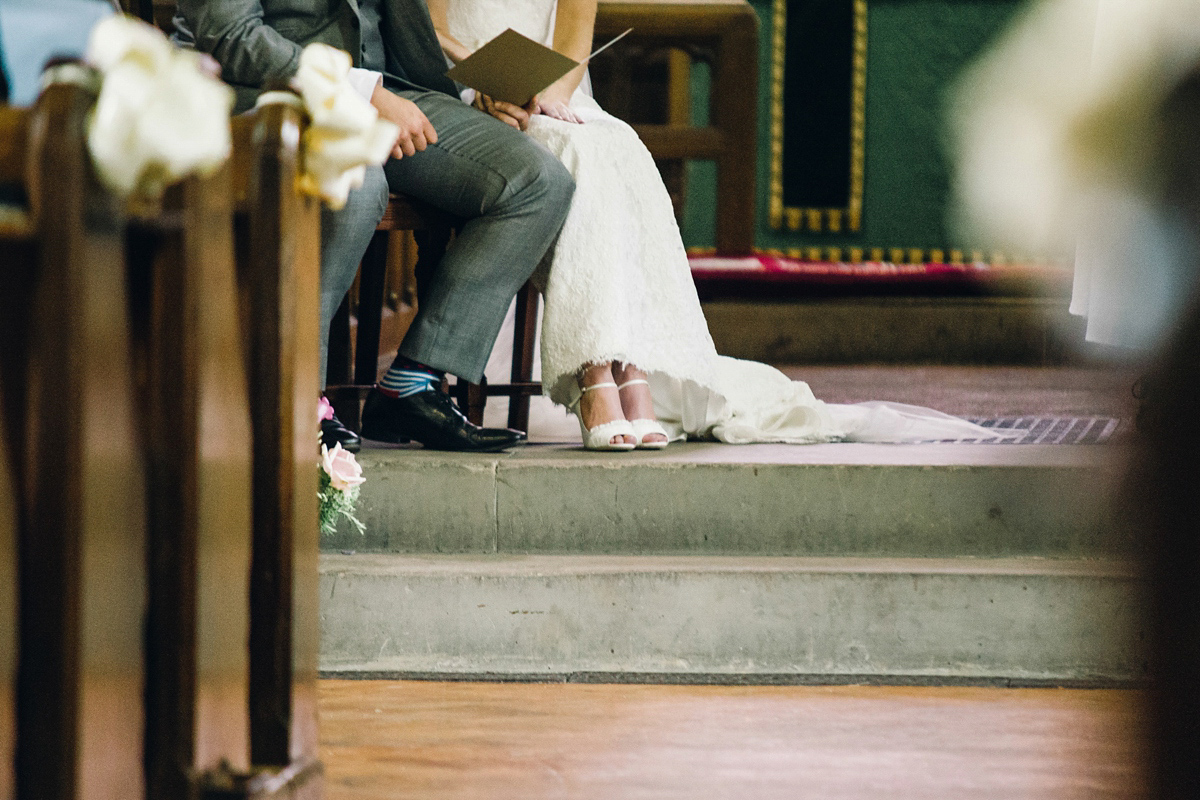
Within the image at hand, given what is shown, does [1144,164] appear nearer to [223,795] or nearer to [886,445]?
[223,795]

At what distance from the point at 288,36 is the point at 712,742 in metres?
1.35

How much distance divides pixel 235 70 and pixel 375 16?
0.34 m

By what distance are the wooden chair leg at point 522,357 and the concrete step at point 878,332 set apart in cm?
194

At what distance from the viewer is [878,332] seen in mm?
4598

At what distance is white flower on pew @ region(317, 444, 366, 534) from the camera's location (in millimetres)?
1904

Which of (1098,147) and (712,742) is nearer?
(1098,147)

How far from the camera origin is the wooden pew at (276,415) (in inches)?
42.5

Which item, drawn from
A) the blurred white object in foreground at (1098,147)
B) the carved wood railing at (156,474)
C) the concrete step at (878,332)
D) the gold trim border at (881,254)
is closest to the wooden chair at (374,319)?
the carved wood railing at (156,474)

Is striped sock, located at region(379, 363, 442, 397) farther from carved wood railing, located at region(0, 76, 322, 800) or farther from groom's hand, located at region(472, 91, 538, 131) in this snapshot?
carved wood railing, located at region(0, 76, 322, 800)

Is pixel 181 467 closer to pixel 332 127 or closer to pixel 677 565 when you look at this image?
pixel 332 127

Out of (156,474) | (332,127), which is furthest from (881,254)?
(156,474)

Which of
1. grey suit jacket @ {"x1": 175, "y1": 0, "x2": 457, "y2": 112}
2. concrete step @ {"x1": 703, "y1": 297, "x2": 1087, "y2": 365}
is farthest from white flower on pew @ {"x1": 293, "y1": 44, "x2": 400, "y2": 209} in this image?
concrete step @ {"x1": 703, "y1": 297, "x2": 1087, "y2": 365}

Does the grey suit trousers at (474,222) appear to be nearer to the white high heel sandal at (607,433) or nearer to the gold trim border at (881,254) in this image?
the white high heel sandal at (607,433)

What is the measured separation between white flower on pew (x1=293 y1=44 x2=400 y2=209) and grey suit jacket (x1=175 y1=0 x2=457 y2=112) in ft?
2.70
